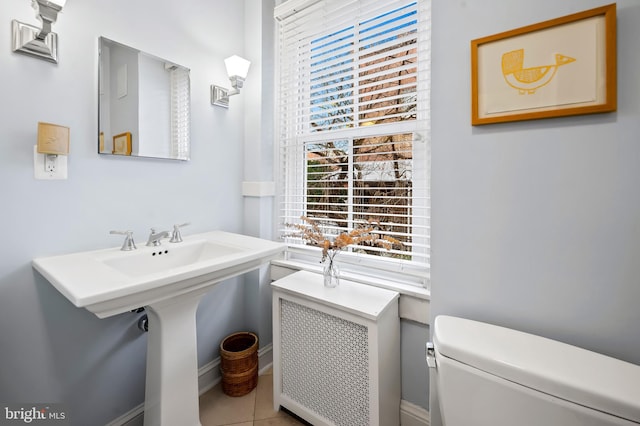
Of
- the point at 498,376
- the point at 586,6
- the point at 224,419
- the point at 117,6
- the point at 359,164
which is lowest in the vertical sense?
the point at 224,419

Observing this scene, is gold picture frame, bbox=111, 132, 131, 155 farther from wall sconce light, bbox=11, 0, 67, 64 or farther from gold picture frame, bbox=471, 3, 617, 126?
gold picture frame, bbox=471, 3, 617, 126

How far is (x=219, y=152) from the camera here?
1.63 meters

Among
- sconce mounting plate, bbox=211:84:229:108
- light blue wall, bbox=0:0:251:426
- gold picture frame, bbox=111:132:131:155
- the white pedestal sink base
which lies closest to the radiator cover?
the white pedestal sink base

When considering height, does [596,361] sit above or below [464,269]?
below

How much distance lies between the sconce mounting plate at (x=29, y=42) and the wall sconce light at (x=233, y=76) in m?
0.70

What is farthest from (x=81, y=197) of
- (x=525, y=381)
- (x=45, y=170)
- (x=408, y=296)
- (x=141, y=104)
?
(x=525, y=381)

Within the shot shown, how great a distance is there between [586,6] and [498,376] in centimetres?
100

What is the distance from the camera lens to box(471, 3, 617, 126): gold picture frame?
26.8 inches

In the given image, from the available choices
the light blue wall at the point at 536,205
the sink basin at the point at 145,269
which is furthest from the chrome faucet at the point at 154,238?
the light blue wall at the point at 536,205

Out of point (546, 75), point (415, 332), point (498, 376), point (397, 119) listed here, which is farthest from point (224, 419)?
point (546, 75)

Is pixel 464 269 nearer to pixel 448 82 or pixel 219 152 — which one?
pixel 448 82

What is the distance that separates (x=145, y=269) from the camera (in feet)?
3.78

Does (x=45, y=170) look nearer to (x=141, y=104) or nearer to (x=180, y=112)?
(x=141, y=104)

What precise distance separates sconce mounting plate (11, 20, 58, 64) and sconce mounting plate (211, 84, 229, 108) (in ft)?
2.27
